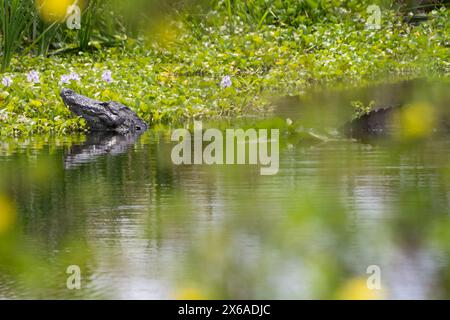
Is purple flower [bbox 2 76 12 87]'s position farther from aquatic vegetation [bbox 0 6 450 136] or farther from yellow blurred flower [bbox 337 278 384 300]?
yellow blurred flower [bbox 337 278 384 300]

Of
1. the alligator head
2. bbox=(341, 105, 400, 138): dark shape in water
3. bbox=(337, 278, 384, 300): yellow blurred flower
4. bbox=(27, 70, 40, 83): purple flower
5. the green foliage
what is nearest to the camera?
bbox=(337, 278, 384, 300): yellow blurred flower

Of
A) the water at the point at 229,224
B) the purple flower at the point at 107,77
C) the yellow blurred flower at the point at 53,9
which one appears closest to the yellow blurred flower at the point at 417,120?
the water at the point at 229,224

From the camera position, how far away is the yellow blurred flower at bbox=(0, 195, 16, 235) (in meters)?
6.04

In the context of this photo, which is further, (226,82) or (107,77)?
(226,82)

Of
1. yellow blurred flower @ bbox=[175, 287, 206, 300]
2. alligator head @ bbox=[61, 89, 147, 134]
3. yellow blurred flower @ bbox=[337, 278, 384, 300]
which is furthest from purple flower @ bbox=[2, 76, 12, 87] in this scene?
yellow blurred flower @ bbox=[337, 278, 384, 300]

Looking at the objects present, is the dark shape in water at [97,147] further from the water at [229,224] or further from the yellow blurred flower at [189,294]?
the yellow blurred flower at [189,294]

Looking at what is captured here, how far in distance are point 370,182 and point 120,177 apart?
5.27 feet

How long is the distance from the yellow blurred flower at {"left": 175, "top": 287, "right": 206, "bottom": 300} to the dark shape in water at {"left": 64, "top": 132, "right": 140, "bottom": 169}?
370 cm

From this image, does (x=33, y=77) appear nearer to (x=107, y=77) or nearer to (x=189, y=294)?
(x=107, y=77)

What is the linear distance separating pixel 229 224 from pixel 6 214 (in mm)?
1309

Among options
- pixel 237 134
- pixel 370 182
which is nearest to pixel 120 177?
pixel 370 182

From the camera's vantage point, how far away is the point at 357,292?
15.1 feet

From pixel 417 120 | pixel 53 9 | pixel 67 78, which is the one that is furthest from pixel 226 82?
pixel 53 9
